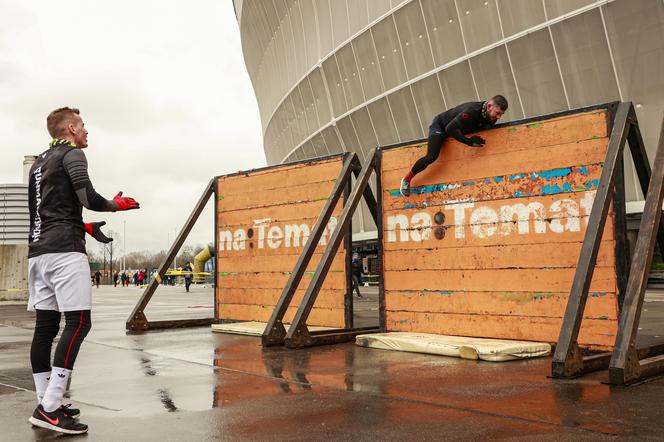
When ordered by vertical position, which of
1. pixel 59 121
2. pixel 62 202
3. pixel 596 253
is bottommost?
pixel 596 253

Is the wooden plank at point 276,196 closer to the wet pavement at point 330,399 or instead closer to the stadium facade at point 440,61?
the wet pavement at point 330,399

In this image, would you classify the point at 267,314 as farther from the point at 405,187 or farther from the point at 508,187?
the point at 508,187

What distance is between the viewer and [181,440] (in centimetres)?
327

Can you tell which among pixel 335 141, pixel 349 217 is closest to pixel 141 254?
pixel 335 141

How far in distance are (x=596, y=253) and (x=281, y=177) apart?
16.6ft

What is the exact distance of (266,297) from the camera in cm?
921

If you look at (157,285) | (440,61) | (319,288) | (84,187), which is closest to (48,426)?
(84,187)

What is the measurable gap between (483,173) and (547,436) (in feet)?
13.1

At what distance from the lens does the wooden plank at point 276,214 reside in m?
8.75

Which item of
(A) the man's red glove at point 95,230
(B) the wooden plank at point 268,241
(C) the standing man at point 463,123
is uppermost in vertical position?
(C) the standing man at point 463,123

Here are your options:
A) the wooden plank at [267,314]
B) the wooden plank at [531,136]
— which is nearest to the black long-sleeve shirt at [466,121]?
the wooden plank at [531,136]

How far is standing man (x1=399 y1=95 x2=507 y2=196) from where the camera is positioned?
662 cm

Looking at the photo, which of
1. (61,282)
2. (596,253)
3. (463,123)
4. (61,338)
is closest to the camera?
(61,282)

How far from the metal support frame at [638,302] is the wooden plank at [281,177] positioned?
4.21 m
